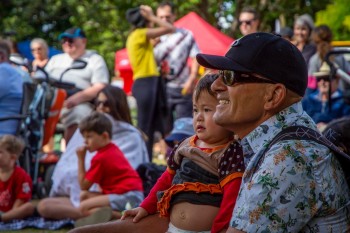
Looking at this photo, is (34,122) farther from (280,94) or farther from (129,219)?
(280,94)

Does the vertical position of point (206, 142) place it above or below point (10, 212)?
above

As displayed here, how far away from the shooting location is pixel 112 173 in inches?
311

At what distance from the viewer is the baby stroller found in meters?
9.59

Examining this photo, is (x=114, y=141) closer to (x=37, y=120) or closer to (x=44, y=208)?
(x=44, y=208)

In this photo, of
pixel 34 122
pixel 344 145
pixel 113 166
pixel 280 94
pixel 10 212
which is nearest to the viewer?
pixel 280 94

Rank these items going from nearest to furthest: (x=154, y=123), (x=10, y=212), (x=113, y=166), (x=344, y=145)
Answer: (x=344, y=145) → (x=113, y=166) → (x=10, y=212) → (x=154, y=123)

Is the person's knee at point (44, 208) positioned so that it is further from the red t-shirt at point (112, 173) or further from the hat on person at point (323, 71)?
the hat on person at point (323, 71)

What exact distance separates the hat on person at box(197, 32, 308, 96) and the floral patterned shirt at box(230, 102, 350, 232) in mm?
173

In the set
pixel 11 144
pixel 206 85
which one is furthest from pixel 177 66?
pixel 206 85

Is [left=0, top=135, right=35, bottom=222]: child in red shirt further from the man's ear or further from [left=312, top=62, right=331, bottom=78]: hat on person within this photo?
the man's ear

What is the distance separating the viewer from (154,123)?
11078mm

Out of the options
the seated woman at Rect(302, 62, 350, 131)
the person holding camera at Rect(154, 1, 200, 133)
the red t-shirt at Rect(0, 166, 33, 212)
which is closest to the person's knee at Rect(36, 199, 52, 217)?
the red t-shirt at Rect(0, 166, 33, 212)

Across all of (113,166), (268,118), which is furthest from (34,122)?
(268,118)

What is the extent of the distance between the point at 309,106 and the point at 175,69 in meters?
1.76
